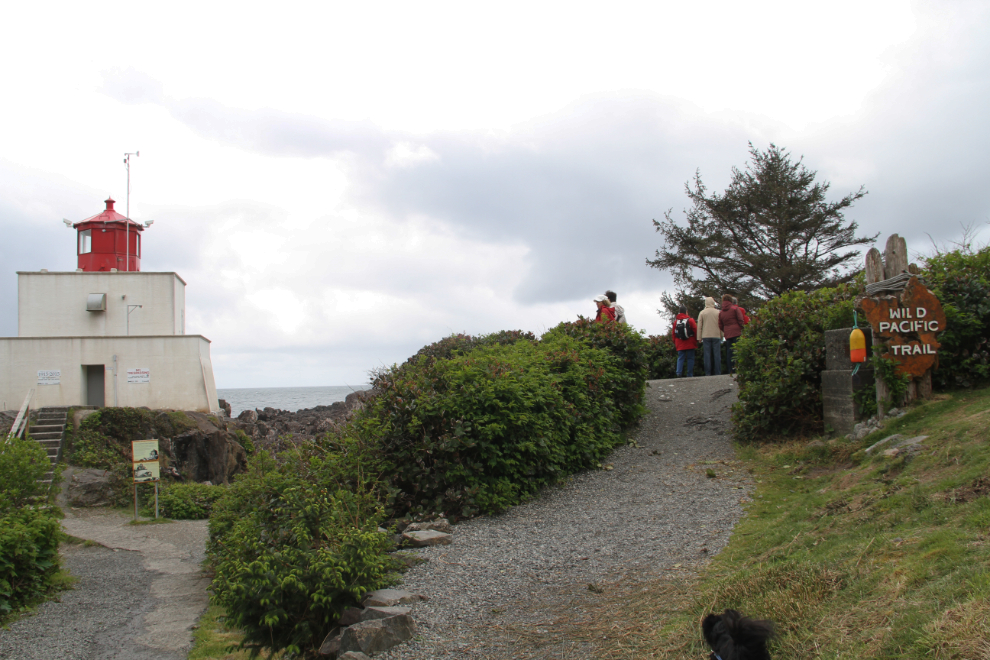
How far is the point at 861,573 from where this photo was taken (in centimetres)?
370

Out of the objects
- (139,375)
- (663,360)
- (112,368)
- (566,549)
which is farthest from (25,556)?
(112,368)

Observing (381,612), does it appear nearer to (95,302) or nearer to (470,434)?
(470,434)

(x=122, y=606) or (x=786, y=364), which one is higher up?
(x=786, y=364)

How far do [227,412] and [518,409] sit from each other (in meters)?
20.0

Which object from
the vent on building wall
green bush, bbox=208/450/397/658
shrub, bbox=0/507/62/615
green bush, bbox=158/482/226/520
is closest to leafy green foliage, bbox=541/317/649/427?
green bush, bbox=208/450/397/658

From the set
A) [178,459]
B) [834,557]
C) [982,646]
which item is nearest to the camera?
[982,646]

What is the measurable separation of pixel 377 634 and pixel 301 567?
106 cm

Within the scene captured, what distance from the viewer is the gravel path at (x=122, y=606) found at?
7.26 meters

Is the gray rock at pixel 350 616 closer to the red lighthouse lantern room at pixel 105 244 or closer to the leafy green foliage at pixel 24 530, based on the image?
the leafy green foliage at pixel 24 530

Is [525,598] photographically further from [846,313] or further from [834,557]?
[846,313]

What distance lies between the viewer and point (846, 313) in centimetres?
848

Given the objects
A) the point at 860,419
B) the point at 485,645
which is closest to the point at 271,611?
the point at 485,645

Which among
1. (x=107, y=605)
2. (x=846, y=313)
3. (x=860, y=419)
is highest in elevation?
(x=846, y=313)

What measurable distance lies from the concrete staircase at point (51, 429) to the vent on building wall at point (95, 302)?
13.7 feet
